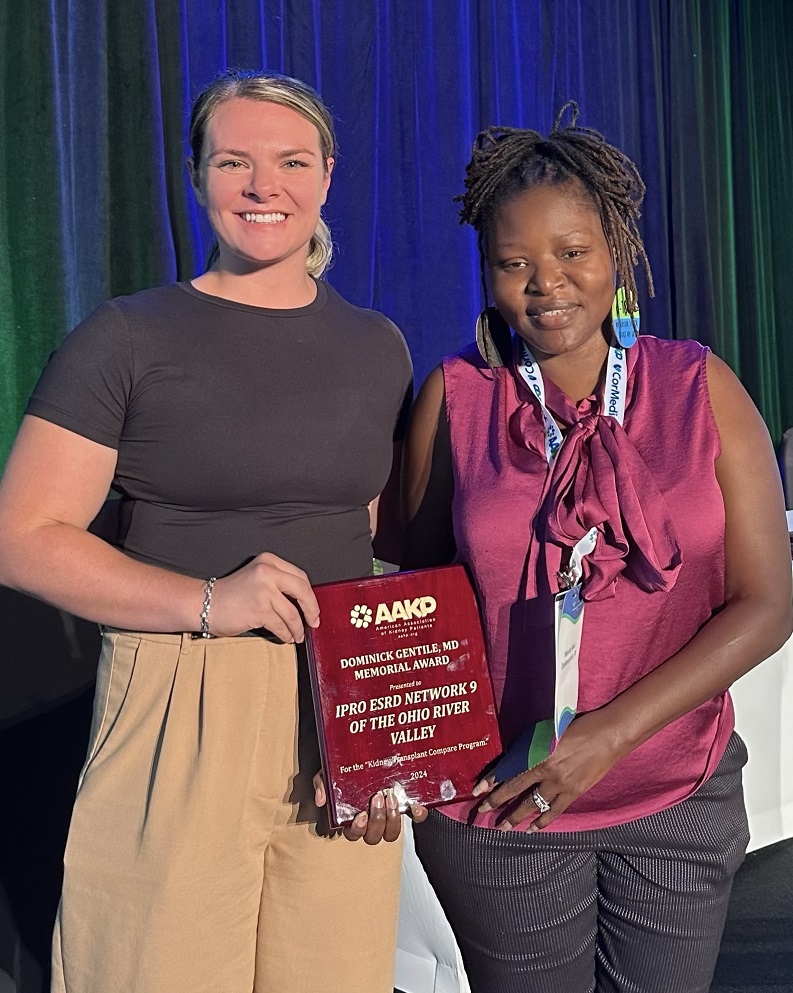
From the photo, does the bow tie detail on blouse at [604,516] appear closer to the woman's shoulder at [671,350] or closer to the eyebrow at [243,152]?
the woman's shoulder at [671,350]

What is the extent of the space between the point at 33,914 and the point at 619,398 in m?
1.37

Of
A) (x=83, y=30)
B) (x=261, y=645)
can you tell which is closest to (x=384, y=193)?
(x=83, y=30)

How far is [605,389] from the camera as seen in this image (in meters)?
1.29

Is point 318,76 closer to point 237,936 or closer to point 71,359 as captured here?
point 71,359

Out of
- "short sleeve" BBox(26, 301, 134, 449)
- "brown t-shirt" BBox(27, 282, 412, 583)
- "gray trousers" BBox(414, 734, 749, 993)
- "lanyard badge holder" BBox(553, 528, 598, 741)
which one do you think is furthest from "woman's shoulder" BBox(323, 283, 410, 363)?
"gray trousers" BBox(414, 734, 749, 993)

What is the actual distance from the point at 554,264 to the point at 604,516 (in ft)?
1.00

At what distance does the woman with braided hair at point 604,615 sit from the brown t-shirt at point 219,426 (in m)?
0.16

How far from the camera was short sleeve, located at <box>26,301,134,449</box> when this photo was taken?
1.16m

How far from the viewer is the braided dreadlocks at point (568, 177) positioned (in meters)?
1.29


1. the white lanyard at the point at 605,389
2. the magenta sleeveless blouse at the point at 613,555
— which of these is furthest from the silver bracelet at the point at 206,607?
the white lanyard at the point at 605,389

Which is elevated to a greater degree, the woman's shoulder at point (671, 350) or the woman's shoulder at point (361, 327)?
the woman's shoulder at point (361, 327)

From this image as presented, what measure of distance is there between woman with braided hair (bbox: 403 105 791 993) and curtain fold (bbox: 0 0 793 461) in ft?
7.01

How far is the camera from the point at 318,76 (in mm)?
3748

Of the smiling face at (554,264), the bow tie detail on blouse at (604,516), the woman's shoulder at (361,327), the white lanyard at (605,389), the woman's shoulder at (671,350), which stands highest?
the smiling face at (554,264)
